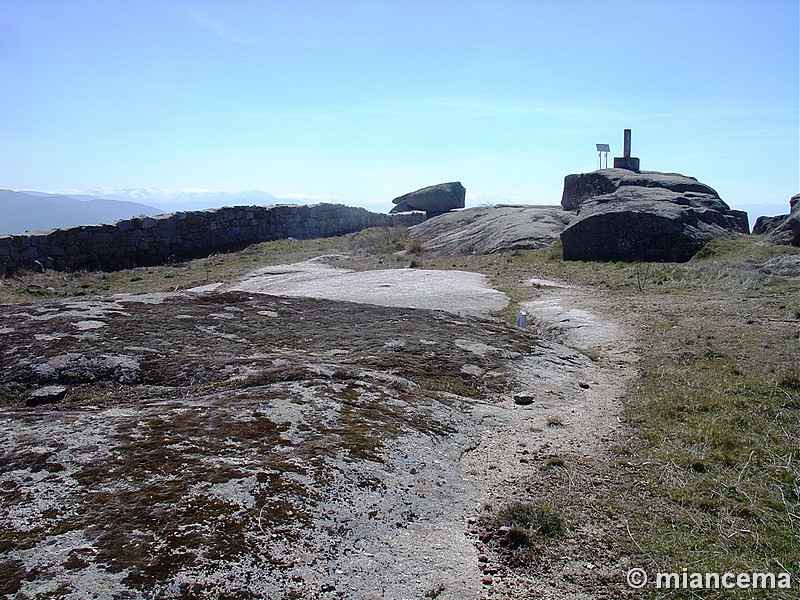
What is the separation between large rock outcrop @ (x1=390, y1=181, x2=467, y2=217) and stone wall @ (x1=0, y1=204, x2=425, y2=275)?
6.56 m

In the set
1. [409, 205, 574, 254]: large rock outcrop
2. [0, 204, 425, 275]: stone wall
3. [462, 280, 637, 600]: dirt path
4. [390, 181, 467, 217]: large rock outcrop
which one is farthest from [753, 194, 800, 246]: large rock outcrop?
[390, 181, 467, 217]: large rock outcrop

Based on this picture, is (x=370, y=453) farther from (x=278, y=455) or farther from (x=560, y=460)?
(x=560, y=460)

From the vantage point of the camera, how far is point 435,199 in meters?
33.7

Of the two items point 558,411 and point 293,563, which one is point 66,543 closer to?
point 293,563

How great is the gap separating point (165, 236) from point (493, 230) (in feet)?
32.4

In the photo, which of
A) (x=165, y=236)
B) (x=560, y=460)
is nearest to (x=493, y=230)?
(x=165, y=236)

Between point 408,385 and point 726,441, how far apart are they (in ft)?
6.98

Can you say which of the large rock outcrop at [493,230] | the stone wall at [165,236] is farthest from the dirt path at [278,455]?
the large rock outcrop at [493,230]

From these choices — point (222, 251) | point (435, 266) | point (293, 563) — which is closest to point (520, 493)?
point (293, 563)

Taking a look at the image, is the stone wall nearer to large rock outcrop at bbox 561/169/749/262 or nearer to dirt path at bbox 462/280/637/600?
large rock outcrop at bbox 561/169/749/262

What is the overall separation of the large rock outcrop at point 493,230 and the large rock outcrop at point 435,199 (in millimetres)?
6893

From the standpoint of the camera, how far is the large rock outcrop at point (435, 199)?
33625 millimetres

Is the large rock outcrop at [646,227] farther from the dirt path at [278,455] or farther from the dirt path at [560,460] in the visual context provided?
the dirt path at [278,455]

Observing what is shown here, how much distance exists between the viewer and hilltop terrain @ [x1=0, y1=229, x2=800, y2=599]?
257 centimetres
